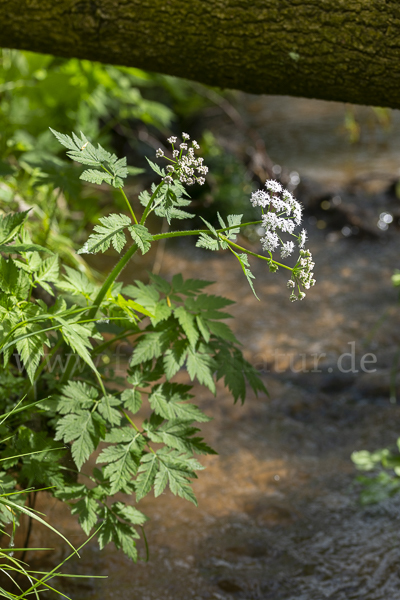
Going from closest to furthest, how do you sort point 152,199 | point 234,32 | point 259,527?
point 152,199 → point 234,32 → point 259,527

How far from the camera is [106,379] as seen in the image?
5.55 ft

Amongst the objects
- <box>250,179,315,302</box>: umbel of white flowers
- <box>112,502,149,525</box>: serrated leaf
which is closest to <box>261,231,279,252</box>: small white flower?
<box>250,179,315,302</box>: umbel of white flowers

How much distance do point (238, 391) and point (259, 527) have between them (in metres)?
0.81

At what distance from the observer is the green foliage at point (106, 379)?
4.53 ft

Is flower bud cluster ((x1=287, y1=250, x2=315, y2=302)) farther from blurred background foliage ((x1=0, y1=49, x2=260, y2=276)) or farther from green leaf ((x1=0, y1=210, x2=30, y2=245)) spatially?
blurred background foliage ((x1=0, y1=49, x2=260, y2=276))

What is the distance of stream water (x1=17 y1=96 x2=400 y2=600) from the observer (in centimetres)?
186

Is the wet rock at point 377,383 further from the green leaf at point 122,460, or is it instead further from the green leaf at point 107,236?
the green leaf at point 107,236

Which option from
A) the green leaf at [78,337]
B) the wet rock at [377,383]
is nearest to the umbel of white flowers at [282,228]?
the green leaf at [78,337]

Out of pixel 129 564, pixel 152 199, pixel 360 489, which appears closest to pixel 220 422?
pixel 360 489

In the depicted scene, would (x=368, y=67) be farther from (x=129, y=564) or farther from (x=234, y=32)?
(x=129, y=564)

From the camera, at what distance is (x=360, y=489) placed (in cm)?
231

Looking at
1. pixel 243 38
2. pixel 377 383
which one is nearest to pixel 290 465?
pixel 377 383

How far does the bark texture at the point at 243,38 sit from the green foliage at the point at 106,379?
0.78m

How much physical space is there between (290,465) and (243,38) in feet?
5.63
